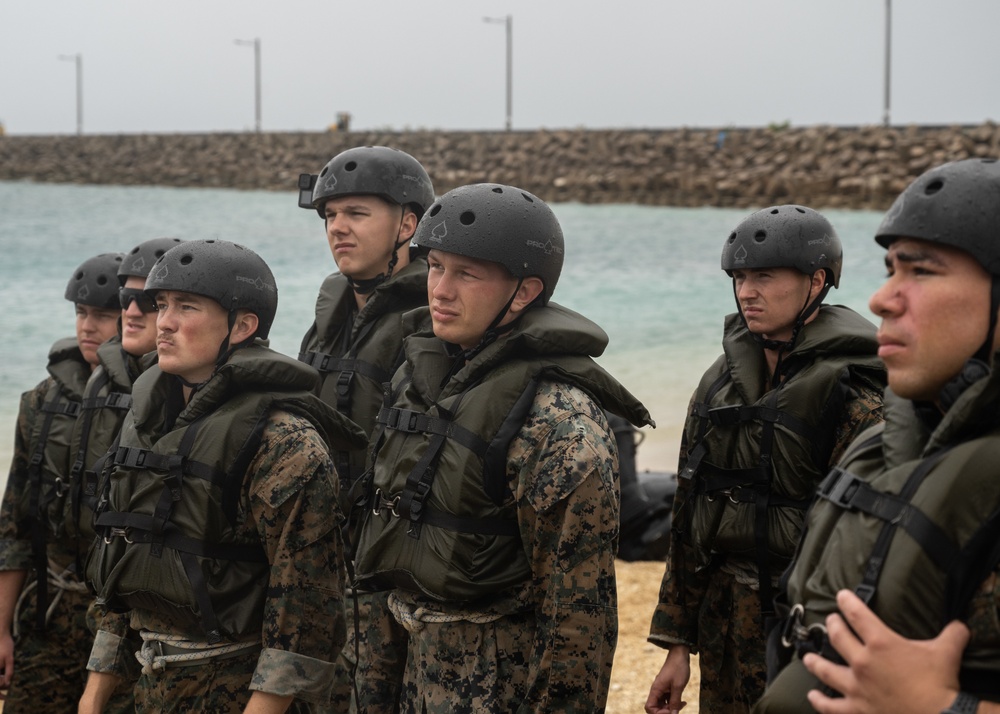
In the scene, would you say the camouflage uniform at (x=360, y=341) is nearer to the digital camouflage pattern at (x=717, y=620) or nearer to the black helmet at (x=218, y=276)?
the black helmet at (x=218, y=276)

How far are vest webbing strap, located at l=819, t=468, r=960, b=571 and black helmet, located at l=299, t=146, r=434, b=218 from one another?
340cm

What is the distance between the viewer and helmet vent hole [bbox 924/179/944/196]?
2.96 m

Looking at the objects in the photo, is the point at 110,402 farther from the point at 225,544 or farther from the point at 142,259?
the point at 225,544

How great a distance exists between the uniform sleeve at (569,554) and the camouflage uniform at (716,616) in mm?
1166

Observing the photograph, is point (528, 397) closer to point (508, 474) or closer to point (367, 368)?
point (508, 474)

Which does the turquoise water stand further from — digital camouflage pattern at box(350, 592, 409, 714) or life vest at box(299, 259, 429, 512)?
digital camouflage pattern at box(350, 592, 409, 714)

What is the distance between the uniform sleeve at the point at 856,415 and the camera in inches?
187

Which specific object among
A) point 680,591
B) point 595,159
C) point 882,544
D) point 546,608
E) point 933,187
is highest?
point 595,159

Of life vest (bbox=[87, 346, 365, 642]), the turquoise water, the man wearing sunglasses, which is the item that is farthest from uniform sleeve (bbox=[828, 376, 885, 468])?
the turquoise water

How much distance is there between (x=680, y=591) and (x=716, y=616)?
0.59 ft

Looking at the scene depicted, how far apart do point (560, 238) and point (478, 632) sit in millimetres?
1495

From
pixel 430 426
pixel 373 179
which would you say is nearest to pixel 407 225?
pixel 373 179

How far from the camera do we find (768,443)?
16.0 ft

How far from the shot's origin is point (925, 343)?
9.32 feet
